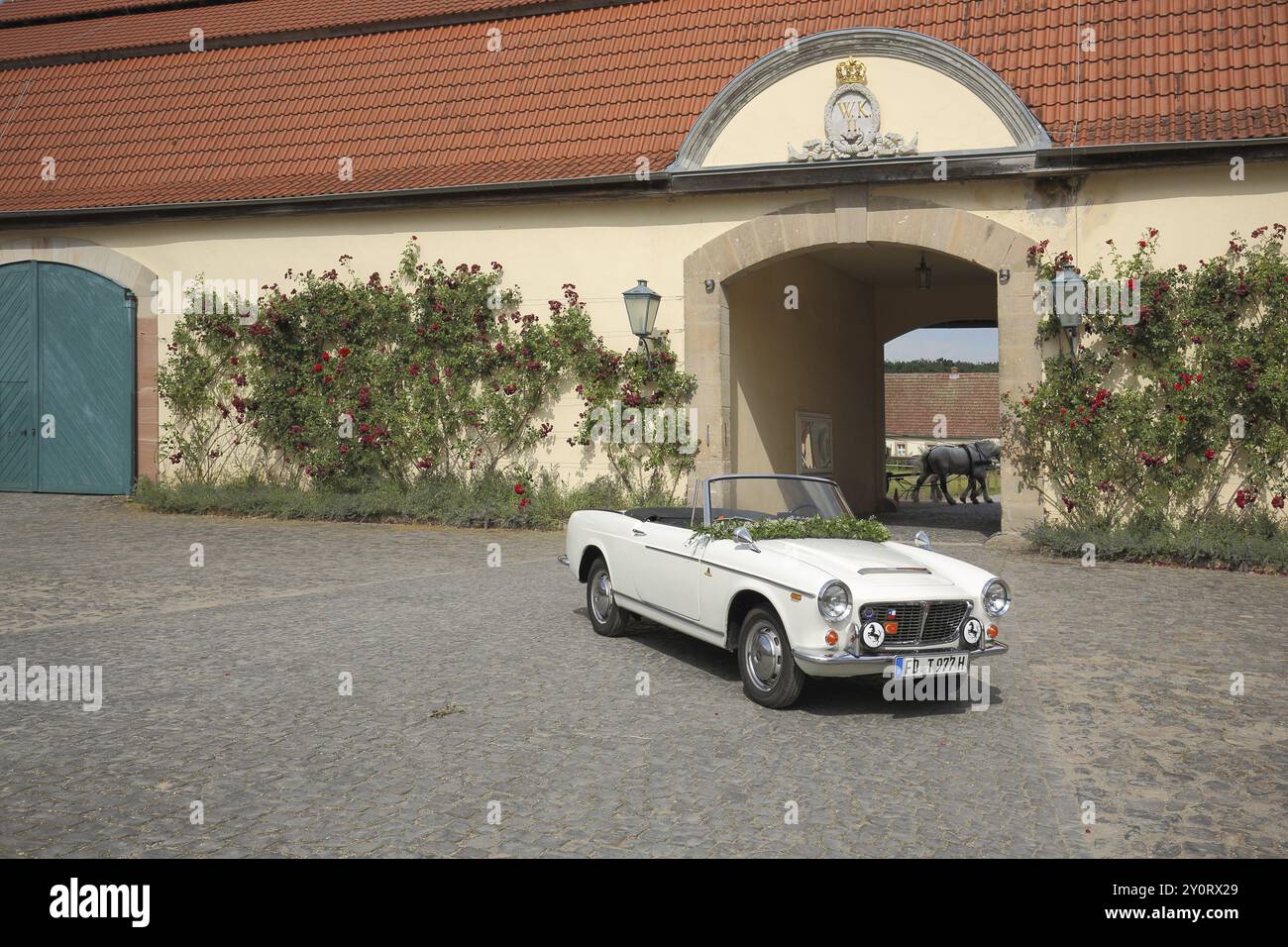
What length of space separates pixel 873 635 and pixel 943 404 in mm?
49861

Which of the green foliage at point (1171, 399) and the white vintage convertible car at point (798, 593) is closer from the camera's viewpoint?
the white vintage convertible car at point (798, 593)

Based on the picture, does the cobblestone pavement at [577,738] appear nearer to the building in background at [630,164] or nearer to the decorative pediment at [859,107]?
the building in background at [630,164]

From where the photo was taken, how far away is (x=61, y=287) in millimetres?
17344

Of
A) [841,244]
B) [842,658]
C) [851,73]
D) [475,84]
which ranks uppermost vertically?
[475,84]

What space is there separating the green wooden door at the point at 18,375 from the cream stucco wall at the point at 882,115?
10.5 meters

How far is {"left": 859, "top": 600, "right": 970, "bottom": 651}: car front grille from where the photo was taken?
6.09m

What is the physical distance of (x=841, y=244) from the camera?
1414 cm

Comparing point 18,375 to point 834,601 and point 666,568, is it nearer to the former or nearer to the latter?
point 666,568

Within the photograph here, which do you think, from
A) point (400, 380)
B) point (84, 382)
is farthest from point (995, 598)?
point (84, 382)

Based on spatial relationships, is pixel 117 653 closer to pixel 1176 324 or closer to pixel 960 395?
pixel 1176 324

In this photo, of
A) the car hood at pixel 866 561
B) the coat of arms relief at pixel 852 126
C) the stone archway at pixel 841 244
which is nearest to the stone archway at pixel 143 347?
the stone archway at pixel 841 244

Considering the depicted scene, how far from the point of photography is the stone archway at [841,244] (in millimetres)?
13336

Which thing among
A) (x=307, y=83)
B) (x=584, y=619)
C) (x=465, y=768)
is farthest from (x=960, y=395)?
(x=465, y=768)
